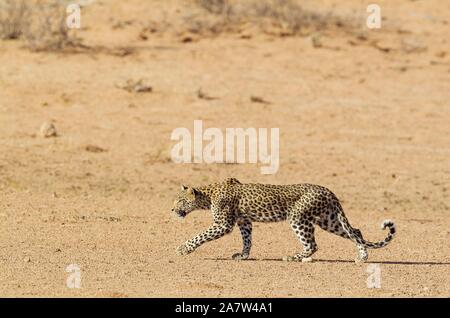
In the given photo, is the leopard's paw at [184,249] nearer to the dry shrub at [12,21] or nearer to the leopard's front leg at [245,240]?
the leopard's front leg at [245,240]

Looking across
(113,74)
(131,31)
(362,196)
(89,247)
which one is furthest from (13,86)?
(89,247)

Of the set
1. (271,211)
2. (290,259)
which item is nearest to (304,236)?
(290,259)

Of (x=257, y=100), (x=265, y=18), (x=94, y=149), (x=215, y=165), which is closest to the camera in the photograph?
(x=215, y=165)

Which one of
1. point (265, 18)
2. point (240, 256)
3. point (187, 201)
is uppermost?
point (187, 201)

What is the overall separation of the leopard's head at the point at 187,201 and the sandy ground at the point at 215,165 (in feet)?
1.48

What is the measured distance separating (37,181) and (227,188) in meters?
5.10

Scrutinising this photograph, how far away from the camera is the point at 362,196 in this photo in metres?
16.3

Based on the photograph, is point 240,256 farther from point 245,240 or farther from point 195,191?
point 195,191

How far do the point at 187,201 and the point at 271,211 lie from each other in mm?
834

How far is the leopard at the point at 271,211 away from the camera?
1136 centimetres

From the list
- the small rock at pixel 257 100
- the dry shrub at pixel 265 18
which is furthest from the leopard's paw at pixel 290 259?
the dry shrub at pixel 265 18

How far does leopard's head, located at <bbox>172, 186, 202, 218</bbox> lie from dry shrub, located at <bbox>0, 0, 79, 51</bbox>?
35.0 ft

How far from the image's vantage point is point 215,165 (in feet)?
57.5

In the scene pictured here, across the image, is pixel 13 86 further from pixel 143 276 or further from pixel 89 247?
pixel 143 276
